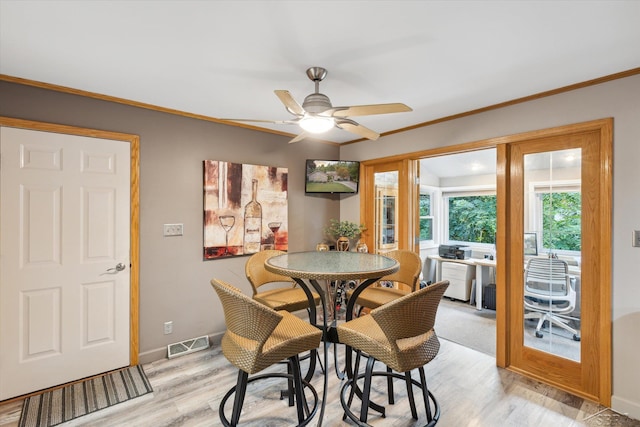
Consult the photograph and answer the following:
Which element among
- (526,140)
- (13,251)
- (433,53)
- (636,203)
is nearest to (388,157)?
(526,140)

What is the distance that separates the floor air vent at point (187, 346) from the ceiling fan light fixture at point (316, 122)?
248 cm

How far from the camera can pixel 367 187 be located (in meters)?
4.16

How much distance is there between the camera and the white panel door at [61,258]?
2260 mm

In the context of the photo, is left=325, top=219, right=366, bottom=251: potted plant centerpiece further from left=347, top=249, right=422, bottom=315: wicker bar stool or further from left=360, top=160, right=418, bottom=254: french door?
left=347, top=249, right=422, bottom=315: wicker bar stool

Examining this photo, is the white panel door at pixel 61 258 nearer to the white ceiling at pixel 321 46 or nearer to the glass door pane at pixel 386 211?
the white ceiling at pixel 321 46

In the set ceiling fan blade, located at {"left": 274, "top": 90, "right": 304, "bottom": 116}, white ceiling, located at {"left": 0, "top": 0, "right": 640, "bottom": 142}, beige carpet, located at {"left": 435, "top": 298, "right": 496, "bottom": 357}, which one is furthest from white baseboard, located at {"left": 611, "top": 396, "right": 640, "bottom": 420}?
ceiling fan blade, located at {"left": 274, "top": 90, "right": 304, "bottom": 116}

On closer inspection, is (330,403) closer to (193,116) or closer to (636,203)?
(636,203)

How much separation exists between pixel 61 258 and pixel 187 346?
138 cm

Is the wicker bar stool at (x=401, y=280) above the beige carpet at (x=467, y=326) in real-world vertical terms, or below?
above

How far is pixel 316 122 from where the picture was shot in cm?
205

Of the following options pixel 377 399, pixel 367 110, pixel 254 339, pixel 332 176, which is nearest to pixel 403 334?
pixel 254 339

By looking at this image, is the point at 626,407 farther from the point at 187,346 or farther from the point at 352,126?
the point at 187,346

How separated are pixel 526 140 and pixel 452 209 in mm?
3081

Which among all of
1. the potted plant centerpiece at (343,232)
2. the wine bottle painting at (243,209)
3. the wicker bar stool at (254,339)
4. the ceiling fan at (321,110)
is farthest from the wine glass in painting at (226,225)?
the wicker bar stool at (254,339)
